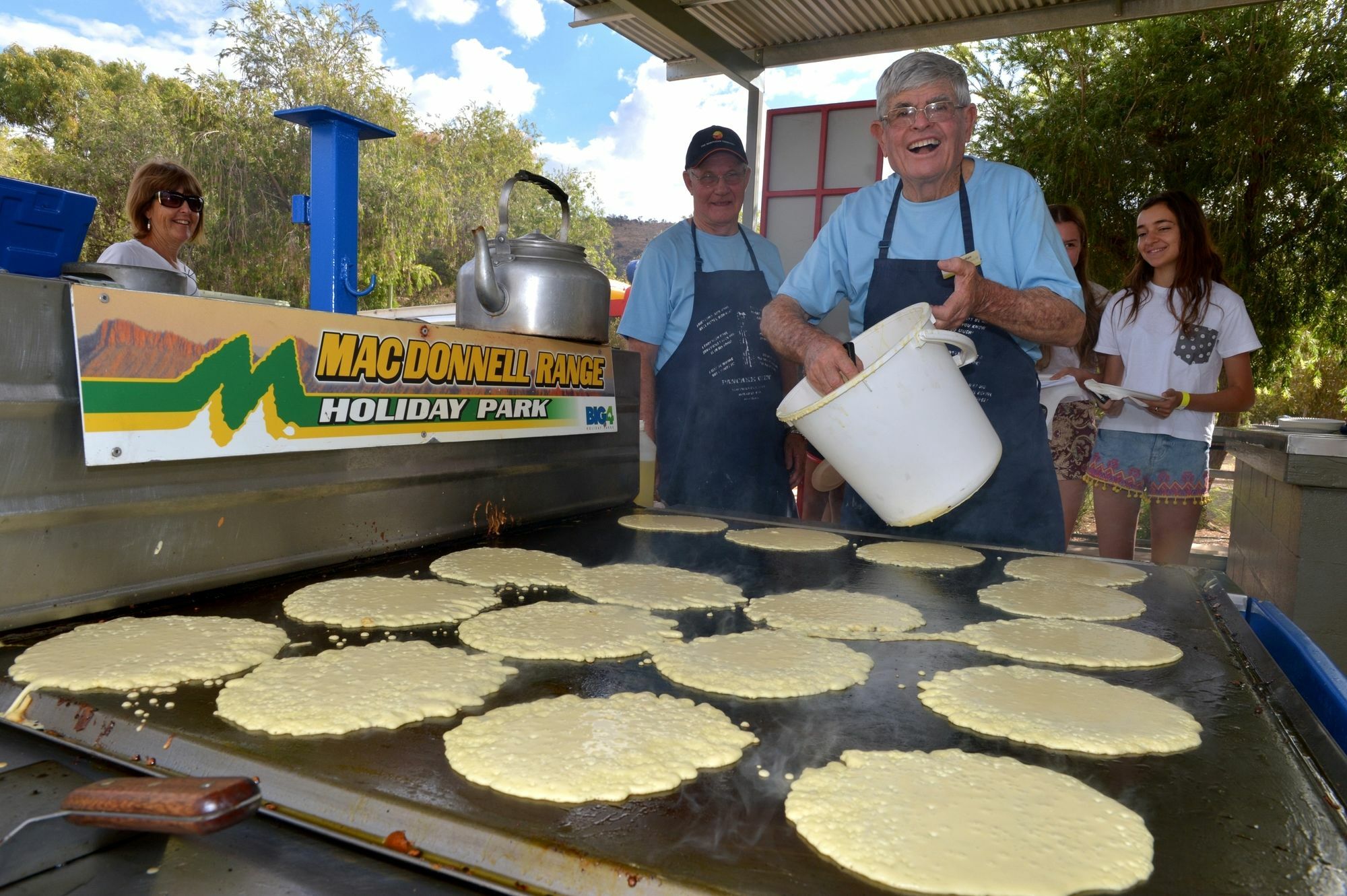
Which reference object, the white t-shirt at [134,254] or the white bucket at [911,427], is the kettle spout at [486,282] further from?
the white t-shirt at [134,254]

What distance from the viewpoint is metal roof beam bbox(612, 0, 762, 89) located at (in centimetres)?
454

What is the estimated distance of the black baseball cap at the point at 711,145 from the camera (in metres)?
3.41

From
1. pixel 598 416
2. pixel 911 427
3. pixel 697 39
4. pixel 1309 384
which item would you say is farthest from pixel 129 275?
pixel 1309 384

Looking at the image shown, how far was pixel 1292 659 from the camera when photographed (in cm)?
140

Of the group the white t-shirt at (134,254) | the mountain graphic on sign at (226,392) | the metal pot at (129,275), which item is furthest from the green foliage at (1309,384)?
the metal pot at (129,275)

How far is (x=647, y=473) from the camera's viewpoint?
3389mm

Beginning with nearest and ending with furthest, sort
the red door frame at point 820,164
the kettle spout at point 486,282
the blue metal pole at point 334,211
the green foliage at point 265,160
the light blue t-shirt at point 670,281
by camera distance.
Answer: the kettle spout at point 486,282 < the blue metal pole at point 334,211 < the light blue t-shirt at point 670,281 < the red door frame at point 820,164 < the green foliage at point 265,160

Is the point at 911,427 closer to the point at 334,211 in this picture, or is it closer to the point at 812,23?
the point at 334,211

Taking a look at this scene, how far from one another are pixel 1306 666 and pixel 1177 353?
2384 millimetres

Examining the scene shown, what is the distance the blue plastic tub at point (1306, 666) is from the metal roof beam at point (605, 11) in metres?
4.25

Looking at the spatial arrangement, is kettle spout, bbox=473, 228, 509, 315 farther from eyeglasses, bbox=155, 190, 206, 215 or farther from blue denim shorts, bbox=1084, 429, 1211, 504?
blue denim shorts, bbox=1084, 429, 1211, 504

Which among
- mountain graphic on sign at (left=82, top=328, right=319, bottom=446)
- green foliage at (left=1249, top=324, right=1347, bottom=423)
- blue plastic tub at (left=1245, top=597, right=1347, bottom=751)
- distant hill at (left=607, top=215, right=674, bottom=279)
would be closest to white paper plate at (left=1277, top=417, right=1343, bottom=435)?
blue plastic tub at (left=1245, top=597, right=1347, bottom=751)

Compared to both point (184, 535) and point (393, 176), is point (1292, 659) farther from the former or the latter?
point (393, 176)

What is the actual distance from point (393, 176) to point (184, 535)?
19.1m
